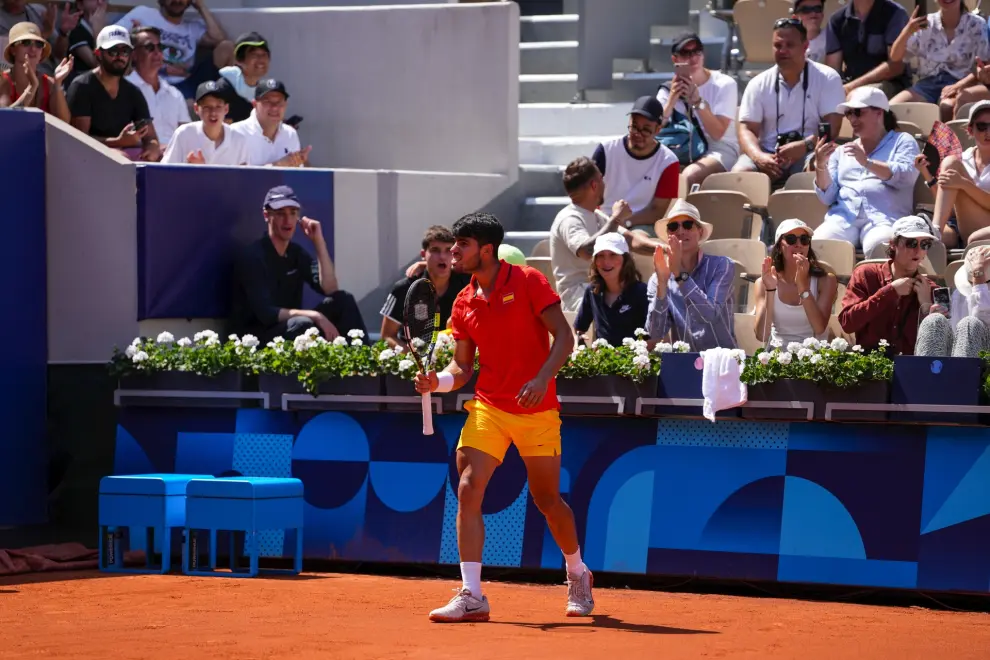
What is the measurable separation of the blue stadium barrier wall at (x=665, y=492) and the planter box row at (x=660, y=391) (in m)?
0.09

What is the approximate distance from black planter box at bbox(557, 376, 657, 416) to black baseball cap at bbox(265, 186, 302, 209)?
9.91 feet

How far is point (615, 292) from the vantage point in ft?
33.3

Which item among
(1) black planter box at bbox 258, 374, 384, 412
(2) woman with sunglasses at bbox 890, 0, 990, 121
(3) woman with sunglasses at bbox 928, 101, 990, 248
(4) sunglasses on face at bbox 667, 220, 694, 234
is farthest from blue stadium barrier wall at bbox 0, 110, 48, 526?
(2) woman with sunglasses at bbox 890, 0, 990, 121

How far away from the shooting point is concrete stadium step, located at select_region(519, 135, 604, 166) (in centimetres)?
1451

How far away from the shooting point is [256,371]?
10.0 m

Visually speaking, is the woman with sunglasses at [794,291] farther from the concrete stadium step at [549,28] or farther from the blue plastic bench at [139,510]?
the concrete stadium step at [549,28]

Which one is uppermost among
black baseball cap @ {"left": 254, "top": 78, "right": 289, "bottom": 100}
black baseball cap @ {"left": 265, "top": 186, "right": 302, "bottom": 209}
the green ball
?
black baseball cap @ {"left": 254, "top": 78, "right": 289, "bottom": 100}

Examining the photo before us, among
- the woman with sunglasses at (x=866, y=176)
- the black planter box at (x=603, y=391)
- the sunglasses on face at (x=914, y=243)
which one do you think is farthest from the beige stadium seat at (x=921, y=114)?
the black planter box at (x=603, y=391)

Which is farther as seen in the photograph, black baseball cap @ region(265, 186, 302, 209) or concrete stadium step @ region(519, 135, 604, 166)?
concrete stadium step @ region(519, 135, 604, 166)

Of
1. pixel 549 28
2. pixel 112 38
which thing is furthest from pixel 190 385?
pixel 549 28

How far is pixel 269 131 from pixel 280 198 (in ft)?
5.77

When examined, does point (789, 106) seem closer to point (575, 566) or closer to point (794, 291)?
point (794, 291)

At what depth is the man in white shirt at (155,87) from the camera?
13.2 metres

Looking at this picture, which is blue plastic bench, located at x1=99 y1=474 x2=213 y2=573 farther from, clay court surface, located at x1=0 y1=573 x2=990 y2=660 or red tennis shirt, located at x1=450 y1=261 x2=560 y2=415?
red tennis shirt, located at x1=450 y1=261 x2=560 y2=415
